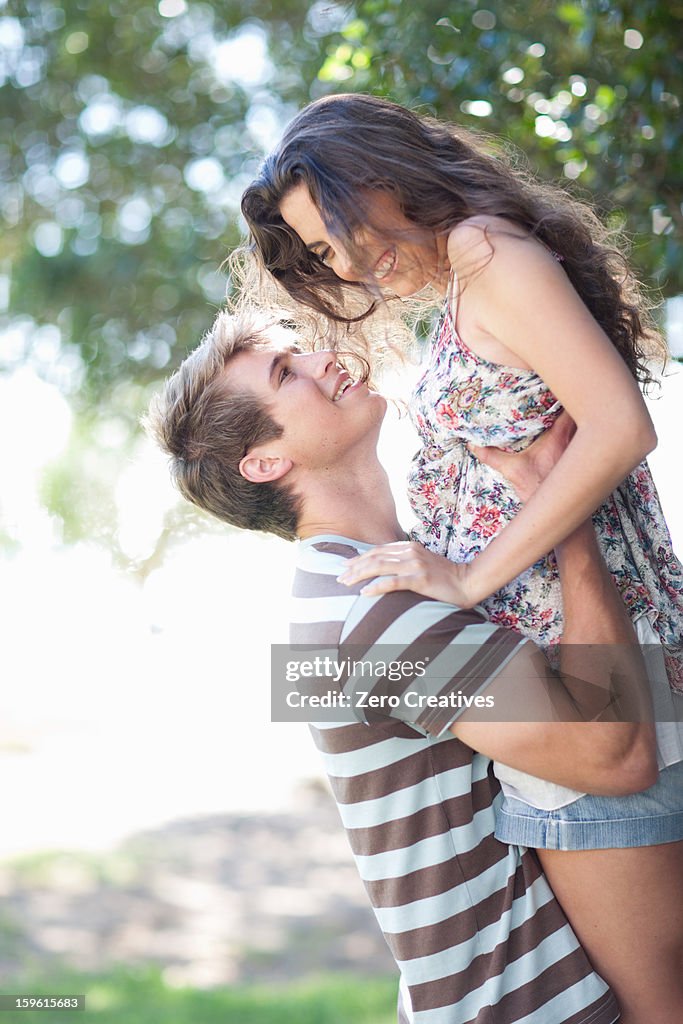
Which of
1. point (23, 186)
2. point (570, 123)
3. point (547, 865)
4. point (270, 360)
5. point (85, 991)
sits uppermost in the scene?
point (570, 123)

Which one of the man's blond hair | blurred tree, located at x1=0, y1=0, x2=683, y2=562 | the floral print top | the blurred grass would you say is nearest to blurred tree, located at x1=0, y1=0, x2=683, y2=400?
blurred tree, located at x1=0, y1=0, x2=683, y2=562

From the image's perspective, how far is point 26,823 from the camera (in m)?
9.28

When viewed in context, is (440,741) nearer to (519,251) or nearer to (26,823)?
(519,251)

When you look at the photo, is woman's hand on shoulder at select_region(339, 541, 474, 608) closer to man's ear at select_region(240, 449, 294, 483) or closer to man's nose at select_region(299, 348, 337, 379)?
man's ear at select_region(240, 449, 294, 483)

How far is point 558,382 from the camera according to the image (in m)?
1.66

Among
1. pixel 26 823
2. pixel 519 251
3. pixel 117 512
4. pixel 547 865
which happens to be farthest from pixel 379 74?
pixel 26 823

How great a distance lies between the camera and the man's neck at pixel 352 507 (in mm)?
2152

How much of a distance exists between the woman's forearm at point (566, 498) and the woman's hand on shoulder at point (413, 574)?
68mm

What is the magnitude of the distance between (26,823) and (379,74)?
8.01 m

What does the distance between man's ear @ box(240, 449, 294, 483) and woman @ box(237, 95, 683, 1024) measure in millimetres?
309

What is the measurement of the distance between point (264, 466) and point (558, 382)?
2.34ft

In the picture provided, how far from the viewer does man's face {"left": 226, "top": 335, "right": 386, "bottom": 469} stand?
7.06ft

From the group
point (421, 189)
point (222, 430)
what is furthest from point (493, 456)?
point (222, 430)

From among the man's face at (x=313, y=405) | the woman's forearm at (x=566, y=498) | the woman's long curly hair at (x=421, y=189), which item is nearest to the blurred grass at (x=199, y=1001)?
the man's face at (x=313, y=405)
